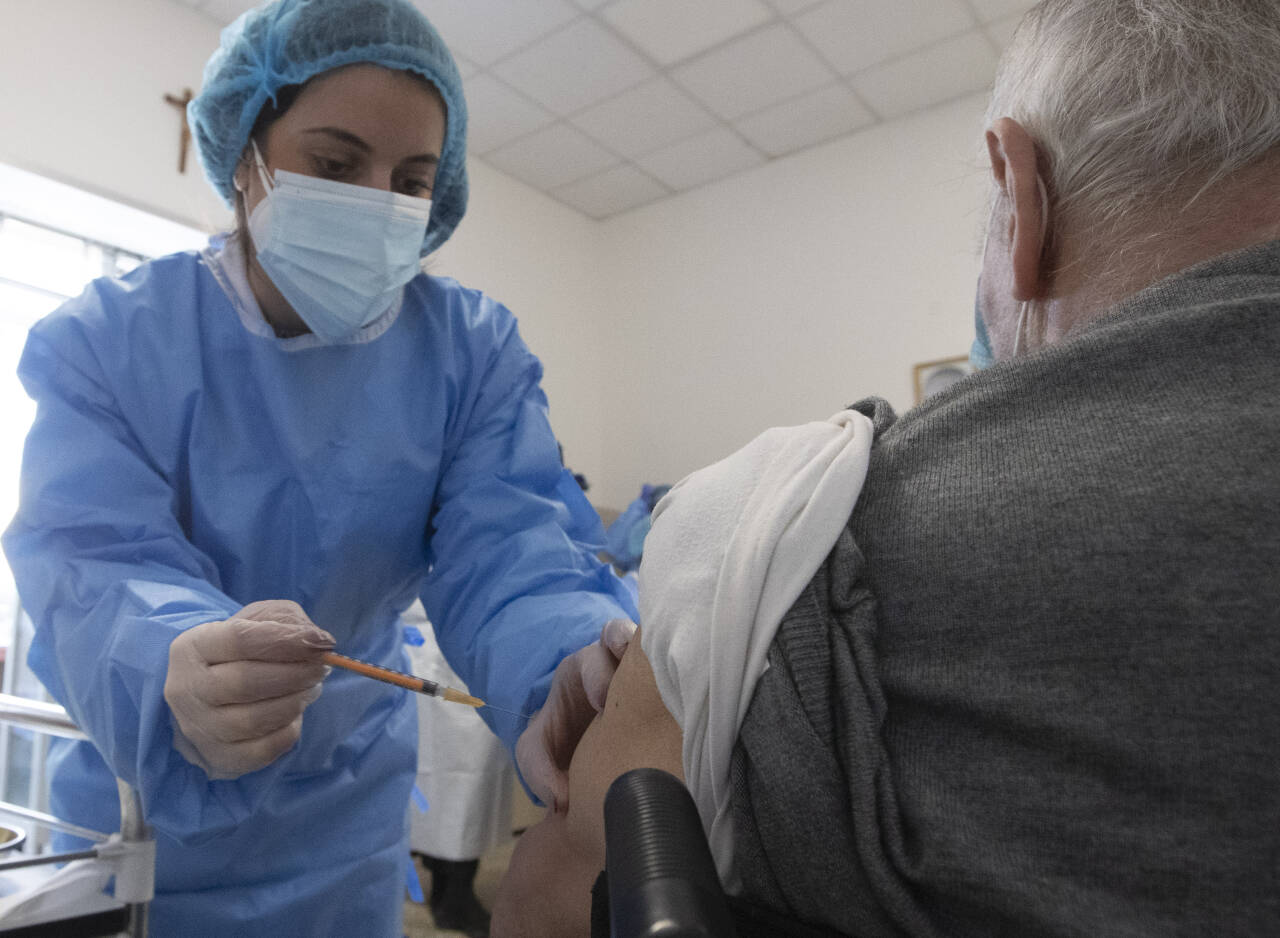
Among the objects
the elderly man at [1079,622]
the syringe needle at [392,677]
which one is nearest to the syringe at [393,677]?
the syringe needle at [392,677]

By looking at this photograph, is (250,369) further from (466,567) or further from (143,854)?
(143,854)

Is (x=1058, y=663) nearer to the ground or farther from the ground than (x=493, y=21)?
nearer to the ground

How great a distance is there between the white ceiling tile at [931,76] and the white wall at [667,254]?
95mm

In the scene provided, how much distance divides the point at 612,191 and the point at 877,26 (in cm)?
159

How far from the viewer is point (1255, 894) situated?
0.37 m

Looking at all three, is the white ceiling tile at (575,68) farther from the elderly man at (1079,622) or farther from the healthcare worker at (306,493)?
the elderly man at (1079,622)

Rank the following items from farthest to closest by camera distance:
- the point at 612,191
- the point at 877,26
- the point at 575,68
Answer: the point at 612,191 < the point at 575,68 < the point at 877,26

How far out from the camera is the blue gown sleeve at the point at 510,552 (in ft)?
3.21

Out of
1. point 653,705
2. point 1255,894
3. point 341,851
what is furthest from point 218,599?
point 1255,894

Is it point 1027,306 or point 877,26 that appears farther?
point 877,26

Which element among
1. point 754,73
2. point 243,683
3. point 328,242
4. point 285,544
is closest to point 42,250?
point 328,242

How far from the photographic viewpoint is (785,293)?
383 centimetres

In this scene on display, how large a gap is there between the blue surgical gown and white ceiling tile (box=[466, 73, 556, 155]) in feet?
7.98

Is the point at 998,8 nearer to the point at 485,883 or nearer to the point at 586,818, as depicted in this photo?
the point at 586,818
